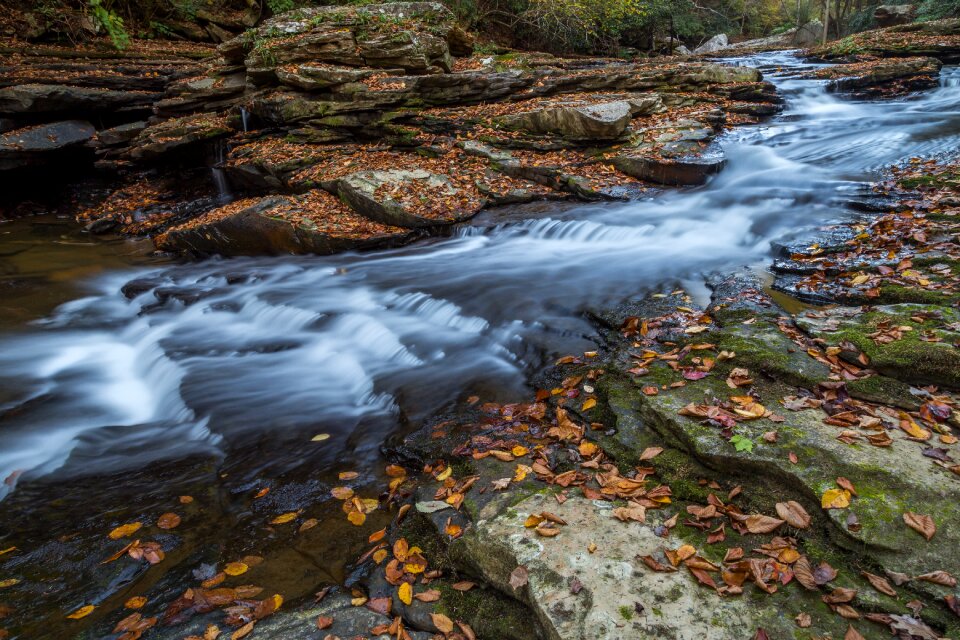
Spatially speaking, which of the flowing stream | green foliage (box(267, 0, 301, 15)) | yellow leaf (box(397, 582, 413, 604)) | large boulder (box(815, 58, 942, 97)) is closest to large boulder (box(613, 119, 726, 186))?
the flowing stream

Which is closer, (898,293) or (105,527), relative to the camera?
(105,527)

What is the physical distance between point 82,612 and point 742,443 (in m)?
3.83

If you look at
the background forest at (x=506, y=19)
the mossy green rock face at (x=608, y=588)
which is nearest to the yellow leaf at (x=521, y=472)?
the mossy green rock face at (x=608, y=588)

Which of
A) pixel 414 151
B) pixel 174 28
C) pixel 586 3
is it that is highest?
pixel 174 28

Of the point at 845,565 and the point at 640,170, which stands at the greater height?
the point at 640,170

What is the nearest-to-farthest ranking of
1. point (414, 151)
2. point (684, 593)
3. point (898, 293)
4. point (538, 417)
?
1. point (684, 593)
2. point (538, 417)
3. point (898, 293)
4. point (414, 151)

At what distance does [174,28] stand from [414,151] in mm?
14172

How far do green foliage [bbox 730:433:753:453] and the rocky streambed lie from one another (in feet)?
0.16

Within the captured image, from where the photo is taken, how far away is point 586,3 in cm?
1753

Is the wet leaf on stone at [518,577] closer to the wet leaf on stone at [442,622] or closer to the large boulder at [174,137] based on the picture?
the wet leaf on stone at [442,622]

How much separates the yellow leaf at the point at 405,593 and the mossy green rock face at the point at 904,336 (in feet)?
11.1

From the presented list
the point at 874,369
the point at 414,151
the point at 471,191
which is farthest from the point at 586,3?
the point at 874,369

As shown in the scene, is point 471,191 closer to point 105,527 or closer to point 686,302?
point 686,302

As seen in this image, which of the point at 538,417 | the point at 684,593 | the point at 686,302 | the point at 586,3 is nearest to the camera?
the point at 684,593
